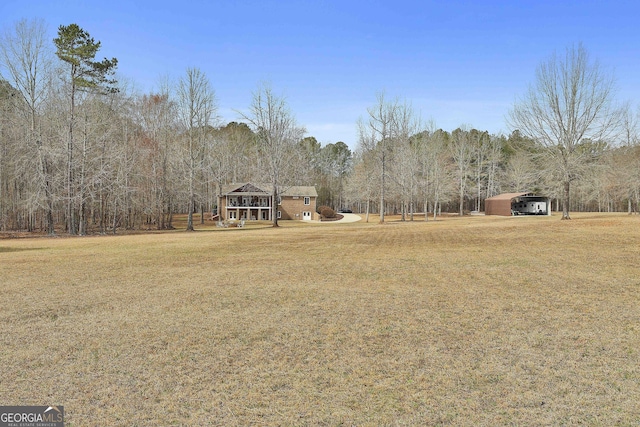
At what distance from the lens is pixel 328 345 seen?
5.62 m

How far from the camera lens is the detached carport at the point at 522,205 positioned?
56031mm

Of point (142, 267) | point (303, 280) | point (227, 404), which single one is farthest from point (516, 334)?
point (142, 267)

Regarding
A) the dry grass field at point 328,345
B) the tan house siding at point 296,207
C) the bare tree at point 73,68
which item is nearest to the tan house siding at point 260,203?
the tan house siding at point 296,207

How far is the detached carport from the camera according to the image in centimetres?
5603

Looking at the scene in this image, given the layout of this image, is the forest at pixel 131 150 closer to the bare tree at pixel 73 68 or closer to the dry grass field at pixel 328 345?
the bare tree at pixel 73 68

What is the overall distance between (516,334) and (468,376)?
1.93 meters

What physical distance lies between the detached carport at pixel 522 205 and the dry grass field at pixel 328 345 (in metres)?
48.0

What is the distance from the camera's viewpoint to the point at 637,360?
195 inches

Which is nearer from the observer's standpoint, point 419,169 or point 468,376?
point 468,376

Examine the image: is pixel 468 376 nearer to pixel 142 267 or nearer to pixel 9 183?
pixel 142 267

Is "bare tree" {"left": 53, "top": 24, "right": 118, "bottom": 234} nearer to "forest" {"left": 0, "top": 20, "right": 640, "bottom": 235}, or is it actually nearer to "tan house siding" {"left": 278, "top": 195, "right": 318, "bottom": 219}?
"forest" {"left": 0, "top": 20, "right": 640, "bottom": 235}

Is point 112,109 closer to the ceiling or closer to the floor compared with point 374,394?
closer to the ceiling

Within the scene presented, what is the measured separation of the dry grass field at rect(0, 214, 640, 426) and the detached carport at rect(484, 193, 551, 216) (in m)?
48.0

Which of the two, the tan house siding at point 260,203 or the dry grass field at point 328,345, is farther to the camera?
the tan house siding at point 260,203
